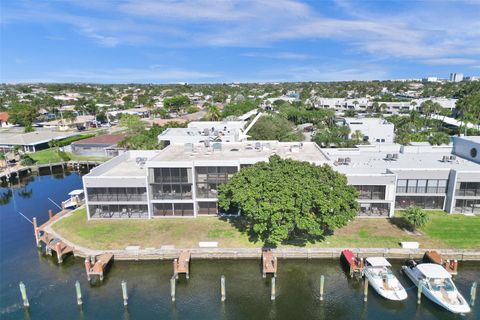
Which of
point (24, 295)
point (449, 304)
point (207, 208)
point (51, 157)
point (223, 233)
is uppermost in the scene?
point (207, 208)

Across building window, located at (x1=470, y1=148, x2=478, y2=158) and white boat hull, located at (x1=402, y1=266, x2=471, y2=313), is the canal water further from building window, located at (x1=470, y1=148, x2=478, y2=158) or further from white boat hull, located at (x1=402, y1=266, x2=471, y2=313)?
building window, located at (x1=470, y1=148, x2=478, y2=158)

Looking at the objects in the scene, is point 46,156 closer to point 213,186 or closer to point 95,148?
point 95,148

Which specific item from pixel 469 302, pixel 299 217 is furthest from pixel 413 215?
pixel 299 217

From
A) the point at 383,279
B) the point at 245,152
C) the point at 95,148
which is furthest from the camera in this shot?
the point at 95,148

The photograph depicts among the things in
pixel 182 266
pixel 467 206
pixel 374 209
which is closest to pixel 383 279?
pixel 374 209

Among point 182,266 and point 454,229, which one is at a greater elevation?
point 454,229

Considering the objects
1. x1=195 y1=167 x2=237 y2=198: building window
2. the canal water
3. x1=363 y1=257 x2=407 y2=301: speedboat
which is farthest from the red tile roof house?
x1=363 y1=257 x2=407 y2=301: speedboat
